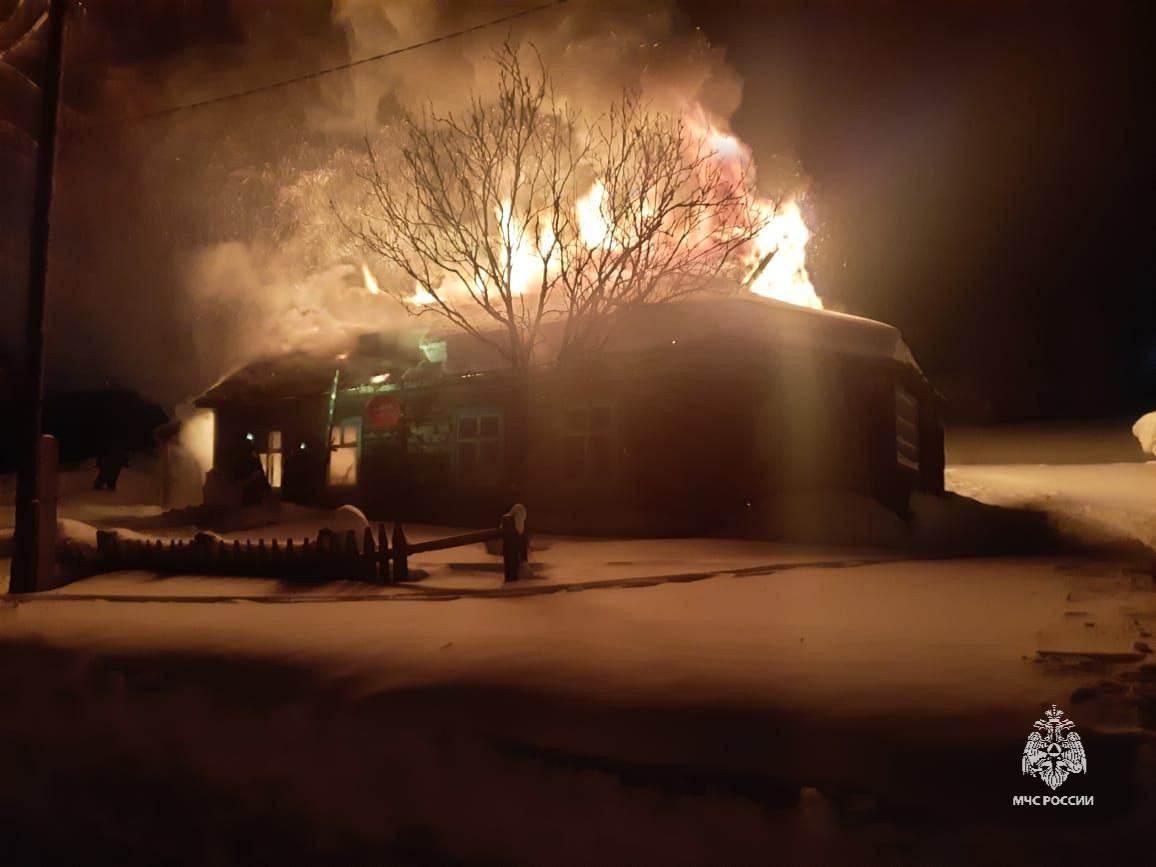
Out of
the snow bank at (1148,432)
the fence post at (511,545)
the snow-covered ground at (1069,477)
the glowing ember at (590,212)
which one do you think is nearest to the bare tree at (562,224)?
the glowing ember at (590,212)

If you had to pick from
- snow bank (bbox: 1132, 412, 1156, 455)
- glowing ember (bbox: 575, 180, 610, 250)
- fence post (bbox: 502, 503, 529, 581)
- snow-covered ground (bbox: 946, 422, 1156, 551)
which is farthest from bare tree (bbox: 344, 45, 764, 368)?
snow bank (bbox: 1132, 412, 1156, 455)

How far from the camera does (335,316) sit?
25.8m

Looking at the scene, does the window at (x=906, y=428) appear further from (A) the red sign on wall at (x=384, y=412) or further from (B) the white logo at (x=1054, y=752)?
(B) the white logo at (x=1054, y=752)

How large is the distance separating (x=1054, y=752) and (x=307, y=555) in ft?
29.3

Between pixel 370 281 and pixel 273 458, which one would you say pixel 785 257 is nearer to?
pixel 370 281

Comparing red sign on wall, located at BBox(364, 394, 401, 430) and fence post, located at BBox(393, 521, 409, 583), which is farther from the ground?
red sign on wall, located at BBox(364, 394, 401, 430)

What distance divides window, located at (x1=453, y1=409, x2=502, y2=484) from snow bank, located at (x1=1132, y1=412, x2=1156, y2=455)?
3122 cm

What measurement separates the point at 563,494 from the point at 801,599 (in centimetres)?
898

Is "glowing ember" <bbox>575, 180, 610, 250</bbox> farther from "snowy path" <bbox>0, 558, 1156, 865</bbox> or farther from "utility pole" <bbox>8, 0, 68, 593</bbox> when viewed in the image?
"snowy path" <bbox>0, 558, 1156, 865</bbox>

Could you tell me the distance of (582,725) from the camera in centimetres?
500

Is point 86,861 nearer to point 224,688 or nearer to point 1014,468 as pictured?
point 224,688

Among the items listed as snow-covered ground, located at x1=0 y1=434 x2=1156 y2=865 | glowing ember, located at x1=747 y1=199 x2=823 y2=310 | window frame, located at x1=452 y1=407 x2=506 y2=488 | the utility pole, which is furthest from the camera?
glowing ember, located at x1=747 y1=199 x2=823 y2=310

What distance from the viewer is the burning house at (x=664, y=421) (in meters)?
16.1

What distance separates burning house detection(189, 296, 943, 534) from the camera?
16.1m
